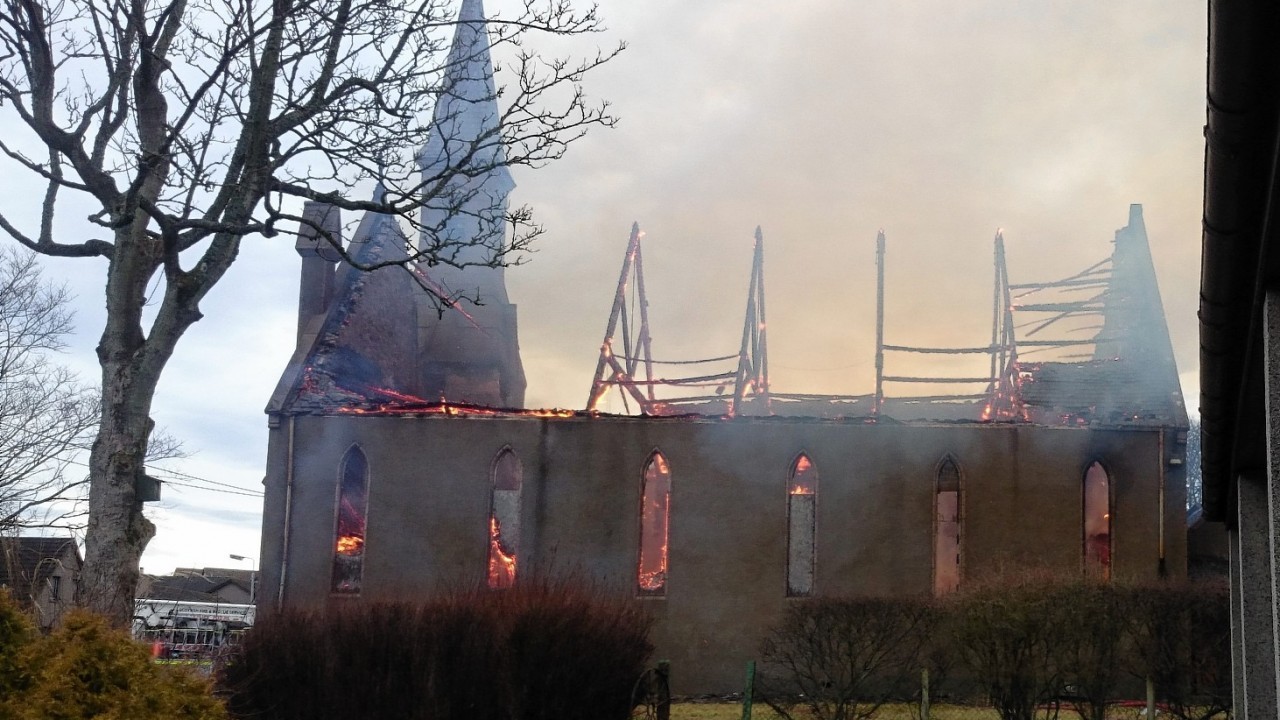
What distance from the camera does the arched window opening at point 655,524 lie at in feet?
79.9

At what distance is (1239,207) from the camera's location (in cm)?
559

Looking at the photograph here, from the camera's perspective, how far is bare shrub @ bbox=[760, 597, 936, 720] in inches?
711

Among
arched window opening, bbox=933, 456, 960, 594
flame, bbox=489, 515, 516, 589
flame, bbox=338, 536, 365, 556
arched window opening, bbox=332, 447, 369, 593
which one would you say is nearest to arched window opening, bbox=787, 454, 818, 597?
arched window opening, bbox=933, 456, 960, 594

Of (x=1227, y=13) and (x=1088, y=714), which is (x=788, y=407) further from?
(x=1227, y=13)

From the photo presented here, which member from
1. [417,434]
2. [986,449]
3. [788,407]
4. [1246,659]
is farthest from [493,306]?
[1246,659]

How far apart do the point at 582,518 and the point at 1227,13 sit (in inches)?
811

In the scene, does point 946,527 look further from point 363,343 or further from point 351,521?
point 363,343

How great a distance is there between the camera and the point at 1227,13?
4.58 meters

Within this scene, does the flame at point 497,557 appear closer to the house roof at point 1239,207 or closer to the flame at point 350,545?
the flame at point 350,545

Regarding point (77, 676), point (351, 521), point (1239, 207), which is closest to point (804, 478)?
point (351, 521)

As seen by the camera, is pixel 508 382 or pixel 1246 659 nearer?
pixel 1246 659

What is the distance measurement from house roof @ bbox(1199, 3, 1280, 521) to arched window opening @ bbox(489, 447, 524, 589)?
17638 mm

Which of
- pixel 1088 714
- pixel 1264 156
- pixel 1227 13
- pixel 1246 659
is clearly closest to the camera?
pixel 1227 13

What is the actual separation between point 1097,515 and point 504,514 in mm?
11202
